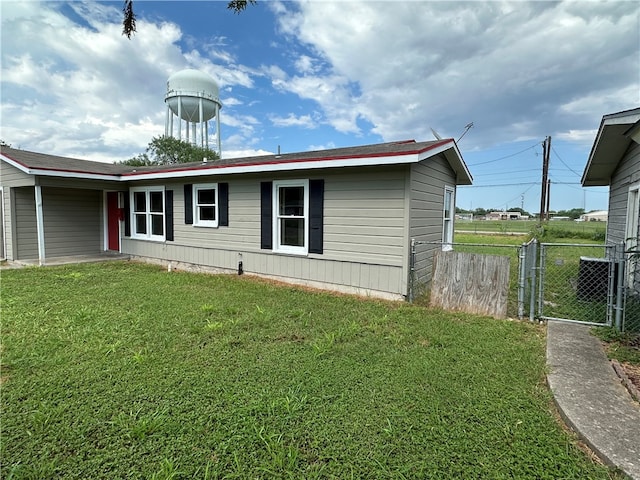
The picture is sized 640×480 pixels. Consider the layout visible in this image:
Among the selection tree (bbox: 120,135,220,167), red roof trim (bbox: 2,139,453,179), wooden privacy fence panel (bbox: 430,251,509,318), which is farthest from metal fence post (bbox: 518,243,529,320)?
tree (bbox: 120,135,220,167)

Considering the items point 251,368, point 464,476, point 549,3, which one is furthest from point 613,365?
point 549,3

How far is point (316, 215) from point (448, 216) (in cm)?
368

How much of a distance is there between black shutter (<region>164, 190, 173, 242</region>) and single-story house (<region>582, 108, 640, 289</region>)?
950 centimetres

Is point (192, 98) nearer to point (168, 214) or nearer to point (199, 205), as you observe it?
point (168, 214)

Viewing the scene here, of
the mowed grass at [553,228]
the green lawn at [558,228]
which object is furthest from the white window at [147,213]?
the green lawn at [558,228]

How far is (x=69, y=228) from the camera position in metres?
10.5

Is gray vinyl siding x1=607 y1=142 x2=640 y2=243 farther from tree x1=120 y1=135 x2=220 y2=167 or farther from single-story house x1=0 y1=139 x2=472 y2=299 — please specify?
tree x1=120 y1=135 x2=220 y2=167

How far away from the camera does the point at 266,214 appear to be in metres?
7.34

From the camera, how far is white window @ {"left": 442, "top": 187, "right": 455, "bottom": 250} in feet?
25.9

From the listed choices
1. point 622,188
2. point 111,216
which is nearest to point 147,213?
point 111,216

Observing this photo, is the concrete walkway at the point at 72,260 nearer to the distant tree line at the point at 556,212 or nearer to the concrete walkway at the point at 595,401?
the concrete walkway at the point at 595,401

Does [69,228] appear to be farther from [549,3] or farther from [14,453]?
[549,3]

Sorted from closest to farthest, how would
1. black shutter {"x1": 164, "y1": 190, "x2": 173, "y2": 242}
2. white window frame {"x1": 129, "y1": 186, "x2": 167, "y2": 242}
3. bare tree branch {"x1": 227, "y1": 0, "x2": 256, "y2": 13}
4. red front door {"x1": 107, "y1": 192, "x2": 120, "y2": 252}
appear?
bare tree branch {"x1": 227, "y1": 0, "x2": 256, "y2": 13} → black shutter {"x1": 164, "y1": 190, "x2": 173, "y2": 242} → white window frame {"x1": 129, "y1": 186, "x2": 167, "y2": 242} → red front door {"x1": 107, "y1": 192, "x2": 120, "y2": 252}

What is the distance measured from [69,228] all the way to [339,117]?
10.9 metres
